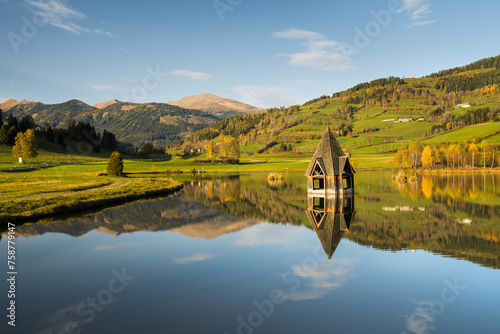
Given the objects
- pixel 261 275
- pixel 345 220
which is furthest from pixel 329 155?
pixel 261 275

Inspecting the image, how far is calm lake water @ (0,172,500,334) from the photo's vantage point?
10.0 m

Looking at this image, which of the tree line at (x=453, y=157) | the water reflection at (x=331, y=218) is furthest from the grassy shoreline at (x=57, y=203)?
the tree line at (x=453, y=157)

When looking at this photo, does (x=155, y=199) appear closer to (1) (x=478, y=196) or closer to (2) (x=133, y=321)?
(2) (x=133, y=321)

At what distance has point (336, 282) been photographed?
13.1 meters

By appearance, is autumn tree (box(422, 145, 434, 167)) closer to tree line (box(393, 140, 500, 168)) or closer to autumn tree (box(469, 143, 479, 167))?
tree line (box(393, 140, 500, 168))

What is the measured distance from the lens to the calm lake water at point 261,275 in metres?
10.0

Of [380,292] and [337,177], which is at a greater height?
[337,177]

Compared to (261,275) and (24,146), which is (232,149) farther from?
(261,275)

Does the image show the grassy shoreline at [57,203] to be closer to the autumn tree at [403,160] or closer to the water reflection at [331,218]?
the water reflection at [331,218]

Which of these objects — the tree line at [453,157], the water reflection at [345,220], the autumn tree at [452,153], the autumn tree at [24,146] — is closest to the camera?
the water reflection at [345,220]

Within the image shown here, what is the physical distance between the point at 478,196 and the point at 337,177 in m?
17.5

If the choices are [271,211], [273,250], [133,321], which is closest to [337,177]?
[271,211]

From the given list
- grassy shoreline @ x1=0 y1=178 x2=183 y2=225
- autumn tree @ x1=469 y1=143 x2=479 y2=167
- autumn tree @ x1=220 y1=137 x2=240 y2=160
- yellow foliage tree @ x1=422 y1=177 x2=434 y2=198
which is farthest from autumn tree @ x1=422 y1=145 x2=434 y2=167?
grassy shoreline @ x1=0 y1=178 x2=183 y2=225

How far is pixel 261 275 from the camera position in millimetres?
14211
